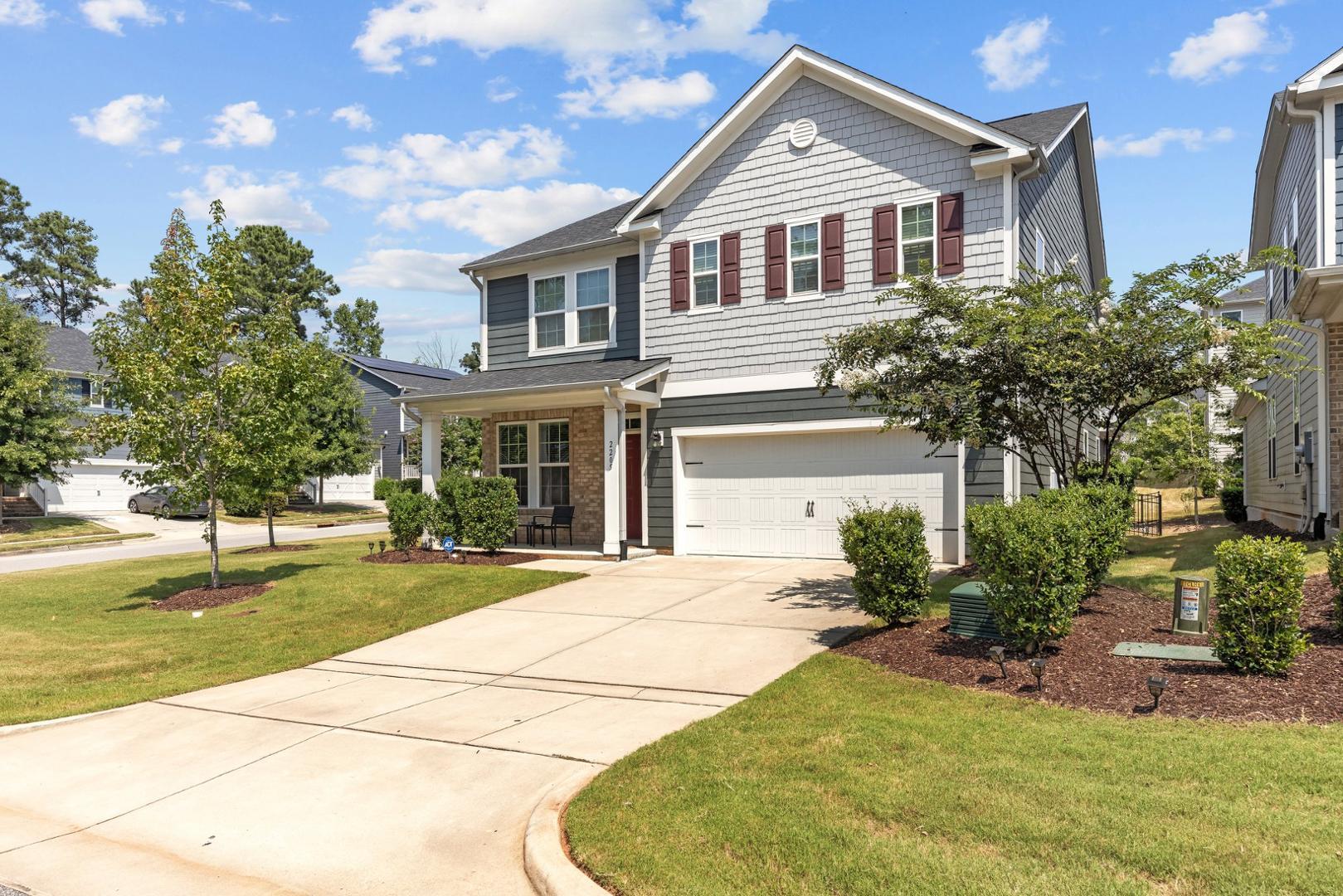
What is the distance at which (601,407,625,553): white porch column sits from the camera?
15.6m

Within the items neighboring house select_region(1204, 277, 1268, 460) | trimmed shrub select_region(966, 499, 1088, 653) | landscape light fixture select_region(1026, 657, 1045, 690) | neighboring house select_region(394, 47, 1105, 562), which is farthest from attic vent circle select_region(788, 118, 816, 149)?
neighboring house select_region(1204, 277, 1268, 460)

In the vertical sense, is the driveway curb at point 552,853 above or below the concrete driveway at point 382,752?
above

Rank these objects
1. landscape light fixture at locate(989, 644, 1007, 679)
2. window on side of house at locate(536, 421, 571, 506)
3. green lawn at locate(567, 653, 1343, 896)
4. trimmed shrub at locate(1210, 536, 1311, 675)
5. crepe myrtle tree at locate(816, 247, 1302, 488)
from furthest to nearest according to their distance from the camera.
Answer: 1. window on side of house at locate(536, 421, 571, 506)
2. crepe myrtle tree at locate(816, 247, 1302, 488)
3. landscape light fixture at locate(989, 644, 1007, 679)
4. trimmed shrub at locate(1210, 536, 1311, 675)
5. green lawn at locate(567, 653, 1343, 896)

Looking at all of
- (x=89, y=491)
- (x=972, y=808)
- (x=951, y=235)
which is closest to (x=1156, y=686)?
(x=972, y=808)

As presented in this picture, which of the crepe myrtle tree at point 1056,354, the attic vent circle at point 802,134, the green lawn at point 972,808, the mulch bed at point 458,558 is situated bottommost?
the green lawn at point 972,808

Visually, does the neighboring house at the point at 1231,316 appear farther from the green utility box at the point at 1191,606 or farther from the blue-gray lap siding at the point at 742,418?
the green utility box at the point at 1191,606

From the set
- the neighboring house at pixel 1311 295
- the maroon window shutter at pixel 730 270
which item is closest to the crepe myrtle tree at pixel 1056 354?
the neighboring house at pixel 1311 295

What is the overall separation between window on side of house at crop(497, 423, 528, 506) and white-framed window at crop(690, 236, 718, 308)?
529cm

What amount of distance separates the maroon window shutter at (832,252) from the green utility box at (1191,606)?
7.97 m

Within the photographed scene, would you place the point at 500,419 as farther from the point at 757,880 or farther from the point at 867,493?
the point at 757,880

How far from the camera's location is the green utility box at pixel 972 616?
319 inches

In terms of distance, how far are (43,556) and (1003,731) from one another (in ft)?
79.6

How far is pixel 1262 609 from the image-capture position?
20.7 ft

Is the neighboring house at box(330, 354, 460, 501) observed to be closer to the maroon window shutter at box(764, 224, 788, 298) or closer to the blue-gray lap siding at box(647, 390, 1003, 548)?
the blue-gray lap siding at box(647, 390, 1003, 548)
